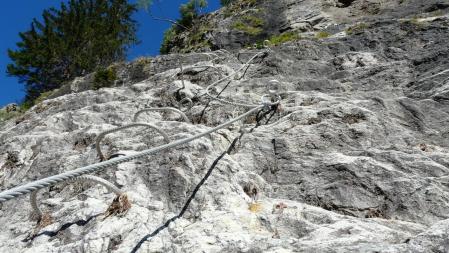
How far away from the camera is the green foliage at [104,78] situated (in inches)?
484

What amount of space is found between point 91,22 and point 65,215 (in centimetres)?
2231

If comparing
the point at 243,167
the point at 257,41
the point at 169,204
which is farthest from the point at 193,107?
the point at 257,41

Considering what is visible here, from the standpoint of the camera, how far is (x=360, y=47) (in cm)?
1020

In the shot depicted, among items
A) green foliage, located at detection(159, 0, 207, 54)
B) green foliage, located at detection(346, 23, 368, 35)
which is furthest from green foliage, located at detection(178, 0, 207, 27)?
green foliage, located at detection(346, 23, 368, 35)

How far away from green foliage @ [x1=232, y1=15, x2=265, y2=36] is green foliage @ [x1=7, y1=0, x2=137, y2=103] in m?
9.73

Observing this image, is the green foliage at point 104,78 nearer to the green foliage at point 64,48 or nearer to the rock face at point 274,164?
the rock face at point 274,164

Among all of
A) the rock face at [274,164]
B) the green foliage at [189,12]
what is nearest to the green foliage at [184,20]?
the green foliage at [189,12]

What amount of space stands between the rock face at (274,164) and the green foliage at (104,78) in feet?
7.81

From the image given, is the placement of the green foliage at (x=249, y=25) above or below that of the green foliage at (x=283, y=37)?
above

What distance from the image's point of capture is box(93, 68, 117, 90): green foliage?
12305 millimetres

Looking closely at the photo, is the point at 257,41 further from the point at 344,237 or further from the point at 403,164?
the point at 344,237

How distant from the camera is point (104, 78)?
1246 centimetres

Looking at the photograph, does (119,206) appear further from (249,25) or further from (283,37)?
(249,25)

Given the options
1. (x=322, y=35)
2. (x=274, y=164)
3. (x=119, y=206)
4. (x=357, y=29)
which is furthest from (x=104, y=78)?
(x=119, y=206)
